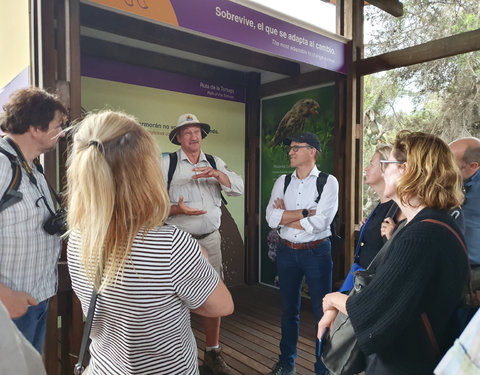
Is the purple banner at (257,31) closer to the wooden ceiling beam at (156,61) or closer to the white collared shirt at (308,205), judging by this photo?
the white collared shirt at (308,205)

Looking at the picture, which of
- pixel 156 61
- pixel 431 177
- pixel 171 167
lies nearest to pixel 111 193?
pixel 431 177

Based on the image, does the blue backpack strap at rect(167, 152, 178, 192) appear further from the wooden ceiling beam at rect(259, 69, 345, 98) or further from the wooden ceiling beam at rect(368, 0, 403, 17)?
the wooden ceiling beam at rect(368, 0, 403, 17)

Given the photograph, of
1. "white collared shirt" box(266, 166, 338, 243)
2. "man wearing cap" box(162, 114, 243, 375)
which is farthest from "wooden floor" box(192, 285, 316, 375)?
"white collared shirt" box(266, 166, 338, 243)

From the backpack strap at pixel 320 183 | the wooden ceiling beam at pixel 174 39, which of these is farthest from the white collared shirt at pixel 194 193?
the wooden ceiling beam at pixel 174 39

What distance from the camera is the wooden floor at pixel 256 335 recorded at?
10.2 ft

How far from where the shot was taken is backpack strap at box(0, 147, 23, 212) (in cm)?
161

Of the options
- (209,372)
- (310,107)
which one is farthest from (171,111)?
(209,372)

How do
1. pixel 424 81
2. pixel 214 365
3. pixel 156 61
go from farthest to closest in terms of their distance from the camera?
1. pixel 156 61
2. pixel 424 81
3. pixel 214 365

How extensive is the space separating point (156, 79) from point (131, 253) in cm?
371

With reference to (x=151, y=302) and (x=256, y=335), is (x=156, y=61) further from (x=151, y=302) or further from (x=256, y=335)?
(x=151, y=302)

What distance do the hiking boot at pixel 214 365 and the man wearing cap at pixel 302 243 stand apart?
1.29 feet

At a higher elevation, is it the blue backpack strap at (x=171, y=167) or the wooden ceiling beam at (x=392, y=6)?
the wooden ceiling beam at (x=392, y=6)

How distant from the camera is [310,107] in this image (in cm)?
480

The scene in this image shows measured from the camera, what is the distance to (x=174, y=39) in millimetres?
3713
